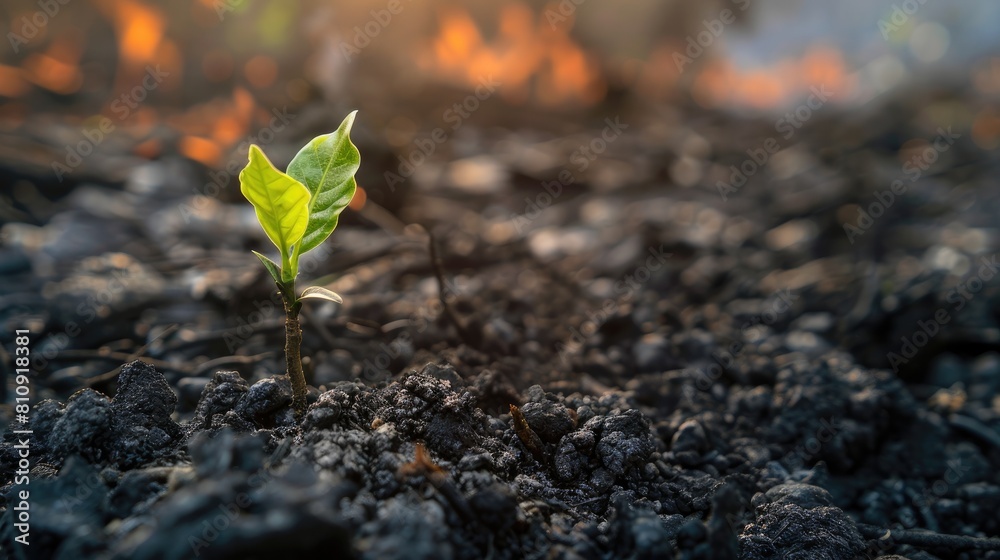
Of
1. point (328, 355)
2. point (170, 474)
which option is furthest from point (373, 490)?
point (328, 355)

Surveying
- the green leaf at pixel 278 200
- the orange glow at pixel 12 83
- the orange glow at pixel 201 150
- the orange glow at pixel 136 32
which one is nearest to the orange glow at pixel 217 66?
the orange glow at pixel 136 32

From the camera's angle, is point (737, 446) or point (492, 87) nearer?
point (737, 446)

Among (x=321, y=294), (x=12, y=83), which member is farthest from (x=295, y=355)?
(x=12, y=83)

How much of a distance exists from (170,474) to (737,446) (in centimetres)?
183

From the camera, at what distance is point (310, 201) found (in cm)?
163

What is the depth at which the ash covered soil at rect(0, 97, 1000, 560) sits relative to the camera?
1.37m

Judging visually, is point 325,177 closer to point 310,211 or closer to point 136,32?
point 310,211

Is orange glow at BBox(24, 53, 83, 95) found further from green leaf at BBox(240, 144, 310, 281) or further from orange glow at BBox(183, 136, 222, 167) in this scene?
green leaf at BBox(240, 144, 310, 281)

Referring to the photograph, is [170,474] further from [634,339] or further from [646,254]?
[646,254]

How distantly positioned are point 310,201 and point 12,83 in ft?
21.0

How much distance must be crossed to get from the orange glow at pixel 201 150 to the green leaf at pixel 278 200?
3508 millimetres

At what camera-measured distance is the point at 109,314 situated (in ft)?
8.94

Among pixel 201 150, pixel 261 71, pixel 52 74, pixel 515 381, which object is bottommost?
pixel 515 381

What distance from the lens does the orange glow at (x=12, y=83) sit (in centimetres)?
590
